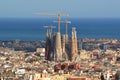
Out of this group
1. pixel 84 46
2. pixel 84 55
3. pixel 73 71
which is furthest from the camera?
pixel 84 46

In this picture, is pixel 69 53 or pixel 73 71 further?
pixel 69 53

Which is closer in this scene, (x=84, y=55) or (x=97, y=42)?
(x=84, y=55)

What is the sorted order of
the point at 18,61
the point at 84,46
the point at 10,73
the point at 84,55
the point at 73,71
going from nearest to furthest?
the point at 10,73
the point at 73,71
the point at 18,61
the point at 84,55
the point at 84,46

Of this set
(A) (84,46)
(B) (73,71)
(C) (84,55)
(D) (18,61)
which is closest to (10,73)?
(B) (73,71)

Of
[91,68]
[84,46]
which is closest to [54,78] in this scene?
[91,68]

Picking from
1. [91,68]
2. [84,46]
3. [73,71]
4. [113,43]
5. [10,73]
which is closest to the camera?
[10,73]

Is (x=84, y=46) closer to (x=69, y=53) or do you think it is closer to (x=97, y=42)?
(x=97, y=42)

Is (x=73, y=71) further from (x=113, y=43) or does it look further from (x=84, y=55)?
(x=113, y=43)

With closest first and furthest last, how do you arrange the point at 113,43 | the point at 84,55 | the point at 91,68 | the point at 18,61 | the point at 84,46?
the point at 91,68
the point at 18,61
the point at 84,55
the point at 84,46
the point at 113,43
